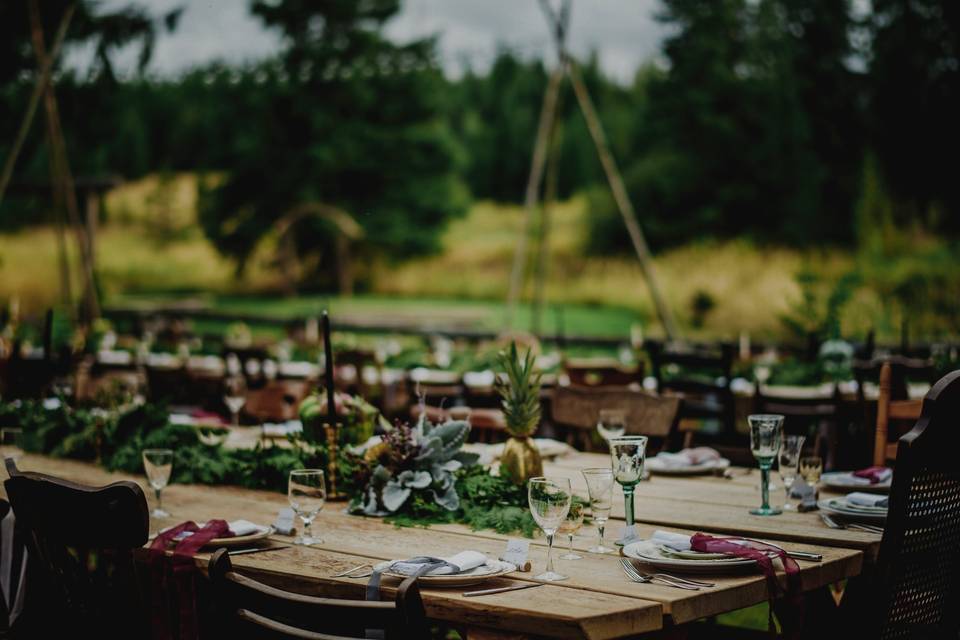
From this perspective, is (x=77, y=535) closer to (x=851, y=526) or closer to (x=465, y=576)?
(x=465, y=576)

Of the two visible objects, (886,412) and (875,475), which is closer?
(875,475)

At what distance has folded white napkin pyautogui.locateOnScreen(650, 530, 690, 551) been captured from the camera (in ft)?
8.64

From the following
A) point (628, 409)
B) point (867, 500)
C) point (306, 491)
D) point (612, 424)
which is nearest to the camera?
point (306, 491)

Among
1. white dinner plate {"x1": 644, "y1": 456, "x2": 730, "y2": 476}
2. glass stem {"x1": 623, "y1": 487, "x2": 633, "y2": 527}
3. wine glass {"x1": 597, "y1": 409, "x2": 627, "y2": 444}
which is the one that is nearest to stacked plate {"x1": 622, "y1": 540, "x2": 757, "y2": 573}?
glass stem {"x1": 623, "y1": 487, "x2": 633, "y2": 527}

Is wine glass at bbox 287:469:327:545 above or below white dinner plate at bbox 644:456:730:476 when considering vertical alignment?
above

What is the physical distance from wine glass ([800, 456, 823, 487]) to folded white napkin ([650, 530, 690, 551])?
72 centimetres

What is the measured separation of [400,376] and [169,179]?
28653 mm

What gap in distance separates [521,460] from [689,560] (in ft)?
2.90

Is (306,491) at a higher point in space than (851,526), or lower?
higher

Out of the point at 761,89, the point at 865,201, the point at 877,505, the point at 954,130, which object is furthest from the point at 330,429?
the point at 761,89

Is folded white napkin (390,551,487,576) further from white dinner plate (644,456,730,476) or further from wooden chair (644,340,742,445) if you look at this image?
wooden chair (644,340,742,445)

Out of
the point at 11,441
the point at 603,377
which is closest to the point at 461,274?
the point at 603,377

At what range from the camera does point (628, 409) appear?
4328 mm

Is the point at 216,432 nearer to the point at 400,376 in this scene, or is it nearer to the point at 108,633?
the point at 108,633
